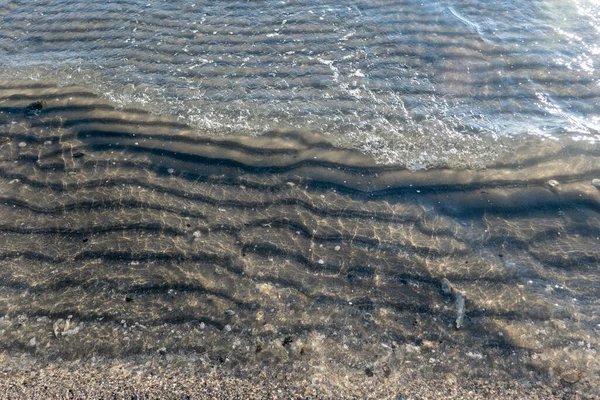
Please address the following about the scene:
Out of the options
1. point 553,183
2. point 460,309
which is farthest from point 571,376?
point 553,183

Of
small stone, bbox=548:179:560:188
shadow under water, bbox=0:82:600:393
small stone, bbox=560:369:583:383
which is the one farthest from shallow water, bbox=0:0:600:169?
small stone, bbox=560:369:583:383

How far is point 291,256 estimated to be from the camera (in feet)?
15.7

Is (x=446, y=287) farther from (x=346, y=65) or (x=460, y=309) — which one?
(x=346, y=65)

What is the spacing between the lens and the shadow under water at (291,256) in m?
4.02

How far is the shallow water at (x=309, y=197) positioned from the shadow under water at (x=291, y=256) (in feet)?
0.07

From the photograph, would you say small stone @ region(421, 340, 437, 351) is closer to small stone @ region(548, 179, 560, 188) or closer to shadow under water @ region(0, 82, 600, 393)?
shadow under water @ region(0, 82, 600, 393)

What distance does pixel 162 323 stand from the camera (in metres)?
4.21

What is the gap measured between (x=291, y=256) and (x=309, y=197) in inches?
35.3

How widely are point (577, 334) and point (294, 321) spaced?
8.74 feet

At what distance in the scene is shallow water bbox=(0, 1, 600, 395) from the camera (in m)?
4.11

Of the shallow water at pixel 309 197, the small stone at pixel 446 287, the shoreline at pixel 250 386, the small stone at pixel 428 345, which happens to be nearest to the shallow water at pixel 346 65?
Answer: the shallow water at pixel 309 197

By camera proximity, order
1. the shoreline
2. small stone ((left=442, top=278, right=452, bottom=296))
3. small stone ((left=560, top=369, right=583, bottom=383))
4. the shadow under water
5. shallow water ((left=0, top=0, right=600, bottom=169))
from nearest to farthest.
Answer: the shoreline
small stone ((left=560, top=369, right=583, bottom=383))
the shadow under water
small stone ((left=442, top=278, right=452, bottom=296))
shallow water ((left=0, top=0, right=600, bottom=169))

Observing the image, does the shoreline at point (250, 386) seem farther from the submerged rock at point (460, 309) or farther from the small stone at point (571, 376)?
the submerged rock at point (460, 309)

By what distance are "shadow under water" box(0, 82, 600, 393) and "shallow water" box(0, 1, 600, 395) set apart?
23mm
